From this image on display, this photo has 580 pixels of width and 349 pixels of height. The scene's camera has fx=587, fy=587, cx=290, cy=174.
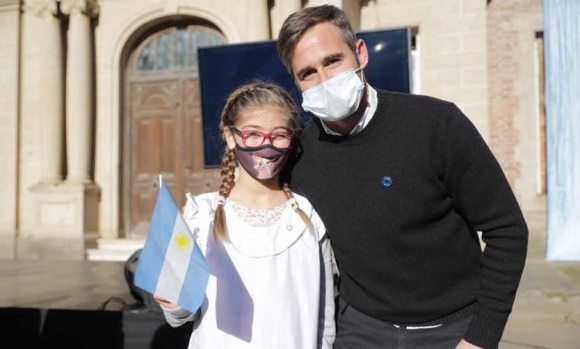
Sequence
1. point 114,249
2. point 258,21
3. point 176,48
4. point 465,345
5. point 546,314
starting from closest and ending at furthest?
point 465,345 < point 546,314 < point 258,21 < point 114,249 < point 176,48

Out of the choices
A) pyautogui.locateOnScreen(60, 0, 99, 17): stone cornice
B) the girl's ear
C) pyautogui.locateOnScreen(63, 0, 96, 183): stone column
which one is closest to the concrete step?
pyautogui.locateOnScreen(63, 0, 96, 183): stone column

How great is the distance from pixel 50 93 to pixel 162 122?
7.05ft

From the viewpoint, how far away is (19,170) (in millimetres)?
11820

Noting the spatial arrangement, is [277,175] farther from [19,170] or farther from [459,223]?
[19,170]

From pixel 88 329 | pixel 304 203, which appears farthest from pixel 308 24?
pixel 88 329

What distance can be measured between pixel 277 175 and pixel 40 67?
10608 millimetres

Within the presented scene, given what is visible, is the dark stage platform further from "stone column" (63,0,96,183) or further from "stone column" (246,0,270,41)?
"stone column" (63,0,96,183)

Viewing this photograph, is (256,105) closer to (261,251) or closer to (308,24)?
(308,24)

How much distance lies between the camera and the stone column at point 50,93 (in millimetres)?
11172

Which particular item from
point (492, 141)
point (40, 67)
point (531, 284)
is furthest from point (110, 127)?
point (531, 284)

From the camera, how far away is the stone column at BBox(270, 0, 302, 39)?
1028 centimetres

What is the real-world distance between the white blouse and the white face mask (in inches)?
14.3

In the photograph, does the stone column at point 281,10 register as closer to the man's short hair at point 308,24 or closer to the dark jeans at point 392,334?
the man's short hair at point 308,24

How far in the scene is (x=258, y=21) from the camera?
10359mm
